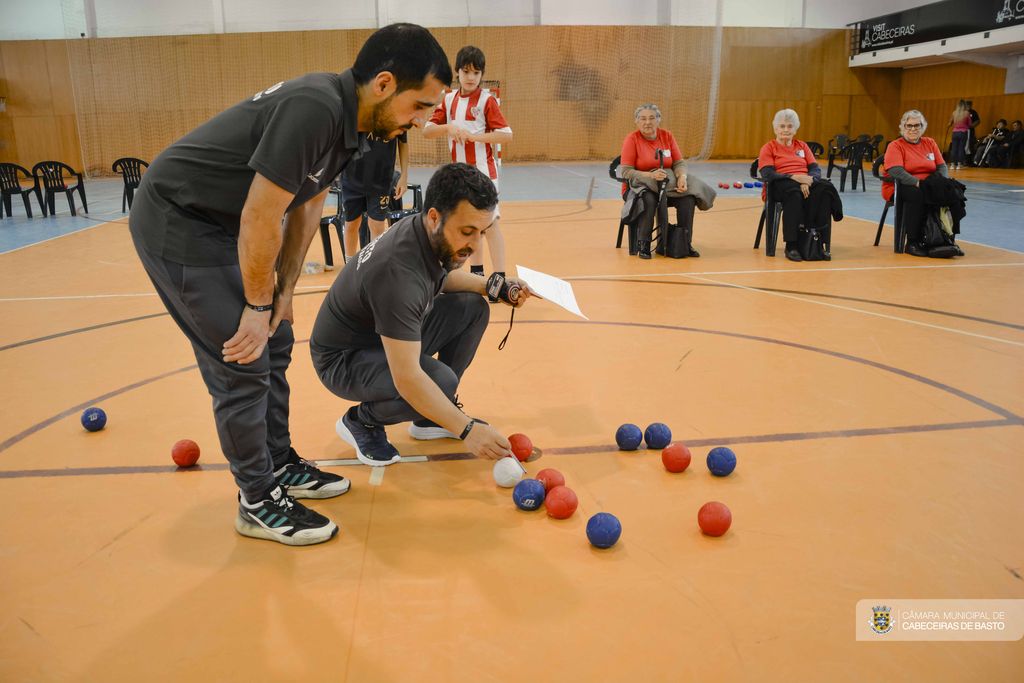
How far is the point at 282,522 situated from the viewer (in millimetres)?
2170

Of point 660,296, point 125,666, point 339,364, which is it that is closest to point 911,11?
point 660,296

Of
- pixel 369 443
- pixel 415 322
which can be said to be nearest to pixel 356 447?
pixel 369 443

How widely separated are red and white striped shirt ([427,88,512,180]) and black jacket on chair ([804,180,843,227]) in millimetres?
3131

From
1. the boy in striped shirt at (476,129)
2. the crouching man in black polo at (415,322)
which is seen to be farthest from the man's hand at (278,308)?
the boy in striped shirt at (476,129)

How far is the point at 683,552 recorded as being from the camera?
2076 mm

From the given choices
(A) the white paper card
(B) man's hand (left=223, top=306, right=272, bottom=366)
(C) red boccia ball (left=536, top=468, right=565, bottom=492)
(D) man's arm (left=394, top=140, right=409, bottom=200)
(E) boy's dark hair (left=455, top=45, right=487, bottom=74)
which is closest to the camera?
(B) man's hand (left=223, top=306, right=272, bottom=366)

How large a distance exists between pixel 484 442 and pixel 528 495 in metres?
0.26

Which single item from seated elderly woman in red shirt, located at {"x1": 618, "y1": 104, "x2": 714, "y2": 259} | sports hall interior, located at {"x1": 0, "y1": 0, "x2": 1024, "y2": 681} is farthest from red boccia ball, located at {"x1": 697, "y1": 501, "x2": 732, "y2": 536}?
seated elderly woman in red shirt, located at {"x1": 618, "y1": 104, "x2": 714, "y2": 259}

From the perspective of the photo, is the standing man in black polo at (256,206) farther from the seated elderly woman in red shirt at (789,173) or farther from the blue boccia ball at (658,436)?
the seated elderly woman in red shirt at (789,173)

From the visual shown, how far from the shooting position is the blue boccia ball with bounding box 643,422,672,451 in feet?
8.94

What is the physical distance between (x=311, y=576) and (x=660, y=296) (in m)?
3.79

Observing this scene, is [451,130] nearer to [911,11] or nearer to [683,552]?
[683,552]

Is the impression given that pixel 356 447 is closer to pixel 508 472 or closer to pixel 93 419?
pixel 508 472

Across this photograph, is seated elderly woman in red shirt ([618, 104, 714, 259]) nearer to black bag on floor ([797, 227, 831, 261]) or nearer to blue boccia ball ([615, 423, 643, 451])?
black bag on floor ([797, 227, 831, 261])
